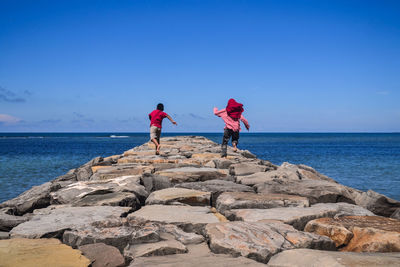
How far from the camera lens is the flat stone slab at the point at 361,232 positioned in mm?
2369

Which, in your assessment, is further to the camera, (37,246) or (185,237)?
(185,237)

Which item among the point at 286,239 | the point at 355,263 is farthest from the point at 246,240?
the point at 355,263

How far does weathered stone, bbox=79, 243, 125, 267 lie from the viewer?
6.82 ft

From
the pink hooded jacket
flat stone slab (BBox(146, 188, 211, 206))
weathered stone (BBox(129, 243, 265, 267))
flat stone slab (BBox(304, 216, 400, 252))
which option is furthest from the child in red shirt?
weathered stone (BBox(129, 243, 265, 267))

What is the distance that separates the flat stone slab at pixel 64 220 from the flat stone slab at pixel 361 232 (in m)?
1.61

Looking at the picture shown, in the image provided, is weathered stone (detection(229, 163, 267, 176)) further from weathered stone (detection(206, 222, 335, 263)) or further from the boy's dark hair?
the boy's dark hair

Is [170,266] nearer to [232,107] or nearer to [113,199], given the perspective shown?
[113,199]

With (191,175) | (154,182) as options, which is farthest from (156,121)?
A: (154,182)

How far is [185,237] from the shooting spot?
2535mm

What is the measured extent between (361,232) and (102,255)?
6.00ft

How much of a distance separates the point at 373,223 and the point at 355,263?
1.03 meters

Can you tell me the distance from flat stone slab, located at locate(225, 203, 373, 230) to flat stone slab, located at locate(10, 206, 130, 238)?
1033mm

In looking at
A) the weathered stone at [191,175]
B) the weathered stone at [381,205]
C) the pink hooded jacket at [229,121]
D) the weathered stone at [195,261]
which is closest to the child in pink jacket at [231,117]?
the pink hooded jacket at [229,121]

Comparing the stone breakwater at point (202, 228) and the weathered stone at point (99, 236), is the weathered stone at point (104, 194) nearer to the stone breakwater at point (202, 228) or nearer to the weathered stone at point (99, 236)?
the stone breakwater at point (202, 228)
